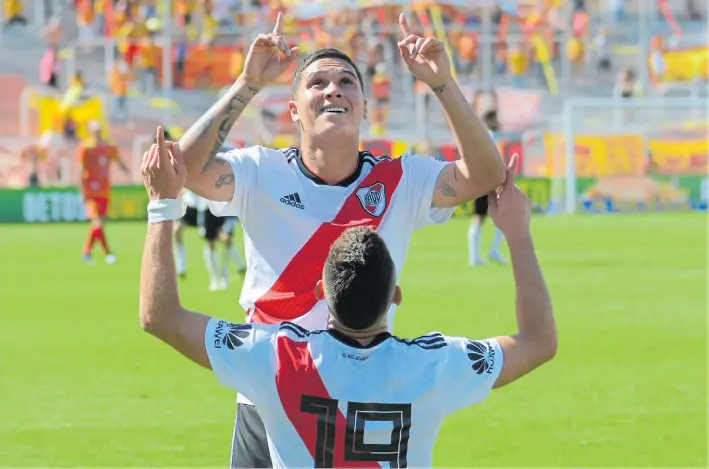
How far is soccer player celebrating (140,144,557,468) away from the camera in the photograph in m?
3.60

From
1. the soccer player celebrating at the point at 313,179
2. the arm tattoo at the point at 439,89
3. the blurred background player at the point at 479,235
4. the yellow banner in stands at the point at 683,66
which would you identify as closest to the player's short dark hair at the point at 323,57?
the soccer player celebrating at the point at 313,179

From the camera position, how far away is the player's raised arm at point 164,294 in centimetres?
372

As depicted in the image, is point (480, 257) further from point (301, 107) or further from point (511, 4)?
point (511, 4)

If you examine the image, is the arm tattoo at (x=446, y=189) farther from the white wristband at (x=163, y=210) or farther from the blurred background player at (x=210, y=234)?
the blurred background player at (x=210, y=234)

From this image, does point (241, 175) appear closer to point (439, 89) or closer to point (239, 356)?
point (439, 89)

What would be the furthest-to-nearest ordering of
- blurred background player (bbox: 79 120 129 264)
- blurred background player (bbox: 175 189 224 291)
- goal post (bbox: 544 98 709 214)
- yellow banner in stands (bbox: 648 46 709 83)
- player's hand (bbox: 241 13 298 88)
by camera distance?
yellow banner in stands (bbox: 648 46 709 83), goal post (bbox: 544 98 709 214), blurred background player (bbox: 79 120 129 264), blurred background player (bbox: 175 189 224 291), player's hand (bbox: 241 13 298 88)

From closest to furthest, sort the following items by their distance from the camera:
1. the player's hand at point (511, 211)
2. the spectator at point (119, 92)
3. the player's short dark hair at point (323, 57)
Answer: the player's hand at point (511, 211), the player's short dark hair at point (323, 57), the spectator at point (119, 92)

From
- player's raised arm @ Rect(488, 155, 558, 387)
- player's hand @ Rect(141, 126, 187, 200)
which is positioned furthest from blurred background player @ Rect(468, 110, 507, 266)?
player's hand @ Rect(141, 126, 187, 200)

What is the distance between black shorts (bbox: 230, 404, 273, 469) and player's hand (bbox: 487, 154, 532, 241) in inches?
50.3

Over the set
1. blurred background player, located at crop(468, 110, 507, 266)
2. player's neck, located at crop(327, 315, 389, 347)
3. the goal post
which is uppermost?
player's neck, located at crop(327, 315, 389, 347)

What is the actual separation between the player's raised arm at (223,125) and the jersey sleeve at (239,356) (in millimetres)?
1150

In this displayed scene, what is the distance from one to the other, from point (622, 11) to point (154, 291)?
4049cm

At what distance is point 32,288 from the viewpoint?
1723cm

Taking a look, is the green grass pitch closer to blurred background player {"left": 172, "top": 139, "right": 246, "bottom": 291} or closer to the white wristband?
blurred background player {"left": 172, "top": 139, "right": 246, "bottom": 291}
